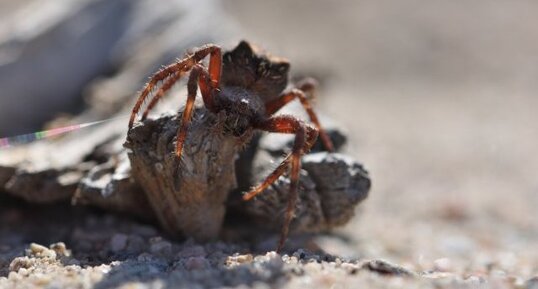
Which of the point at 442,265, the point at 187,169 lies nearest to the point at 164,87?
the point at 187,169

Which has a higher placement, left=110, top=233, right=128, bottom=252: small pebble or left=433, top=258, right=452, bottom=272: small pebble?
left=433, top=258, right=452, bottom=272: small pebble

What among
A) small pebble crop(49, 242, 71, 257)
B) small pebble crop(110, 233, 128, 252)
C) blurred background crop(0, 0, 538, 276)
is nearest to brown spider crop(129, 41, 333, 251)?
blurred background crop(0, 0, 538, 276)

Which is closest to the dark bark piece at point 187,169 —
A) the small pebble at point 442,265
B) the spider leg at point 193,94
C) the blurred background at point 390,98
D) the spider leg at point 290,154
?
the spider leg at point 193,94

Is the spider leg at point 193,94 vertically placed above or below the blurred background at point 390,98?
below

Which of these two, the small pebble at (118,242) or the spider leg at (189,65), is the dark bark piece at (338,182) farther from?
the small pebble at (118,242)

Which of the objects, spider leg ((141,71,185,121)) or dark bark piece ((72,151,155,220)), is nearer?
dark bark piece ((72,151,155,220))

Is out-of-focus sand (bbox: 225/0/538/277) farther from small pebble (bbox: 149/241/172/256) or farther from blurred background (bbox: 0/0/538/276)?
small pebble (bbox: 149/241/172/256)
